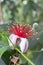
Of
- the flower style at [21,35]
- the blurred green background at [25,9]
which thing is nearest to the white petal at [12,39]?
the flower style at [21,35]

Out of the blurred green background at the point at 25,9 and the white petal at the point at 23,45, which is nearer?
the white petal at the point at 23,45

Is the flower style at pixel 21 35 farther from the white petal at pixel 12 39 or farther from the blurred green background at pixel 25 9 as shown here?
the blurred green background at pixel 25 9

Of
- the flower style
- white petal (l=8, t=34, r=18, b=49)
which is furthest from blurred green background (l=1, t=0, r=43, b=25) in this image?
white petal (l=8, t=34, r=18, b=49)

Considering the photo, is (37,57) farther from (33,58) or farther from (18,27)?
(18,27)

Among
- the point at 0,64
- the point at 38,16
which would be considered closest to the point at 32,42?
the point at 0,64

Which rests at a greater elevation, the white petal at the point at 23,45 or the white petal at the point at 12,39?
the white petal at the point at 12,39

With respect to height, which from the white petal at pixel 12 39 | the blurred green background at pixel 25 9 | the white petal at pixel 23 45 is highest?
the white petal at pixel 12 39

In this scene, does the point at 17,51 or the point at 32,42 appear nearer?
the point at 17,51

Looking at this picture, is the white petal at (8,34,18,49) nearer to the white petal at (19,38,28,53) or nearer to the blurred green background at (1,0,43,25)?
the white petal at (19,38,28,53)
